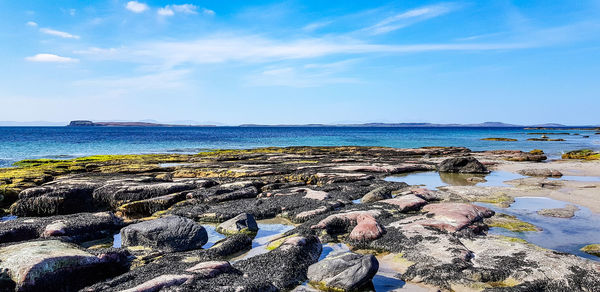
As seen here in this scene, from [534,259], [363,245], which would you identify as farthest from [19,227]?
[534,259]

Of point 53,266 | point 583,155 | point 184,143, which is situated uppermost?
point 53,266

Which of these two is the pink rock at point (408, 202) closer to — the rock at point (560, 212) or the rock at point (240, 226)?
the rock at point (560, 212)

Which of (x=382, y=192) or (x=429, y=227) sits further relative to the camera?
(x=382, y=192)

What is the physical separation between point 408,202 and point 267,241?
18.9ft

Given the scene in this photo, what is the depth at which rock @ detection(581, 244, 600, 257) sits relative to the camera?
8.47 meters

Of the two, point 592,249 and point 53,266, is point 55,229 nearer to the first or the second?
point 53,266

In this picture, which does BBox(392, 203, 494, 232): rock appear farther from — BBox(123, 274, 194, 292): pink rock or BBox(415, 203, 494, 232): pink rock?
BBox(123, 274, 194, 292): pink rock

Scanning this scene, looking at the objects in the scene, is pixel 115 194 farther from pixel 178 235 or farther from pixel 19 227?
pixel 178 235

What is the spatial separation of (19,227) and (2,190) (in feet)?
23.5

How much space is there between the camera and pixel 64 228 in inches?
411

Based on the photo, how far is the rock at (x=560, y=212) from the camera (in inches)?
472

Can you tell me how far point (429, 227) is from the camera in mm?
10031

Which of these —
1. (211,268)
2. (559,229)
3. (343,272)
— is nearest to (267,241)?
(211,268)

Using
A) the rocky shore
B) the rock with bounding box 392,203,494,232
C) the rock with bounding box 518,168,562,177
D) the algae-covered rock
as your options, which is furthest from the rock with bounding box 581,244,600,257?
the algae-covered rock
